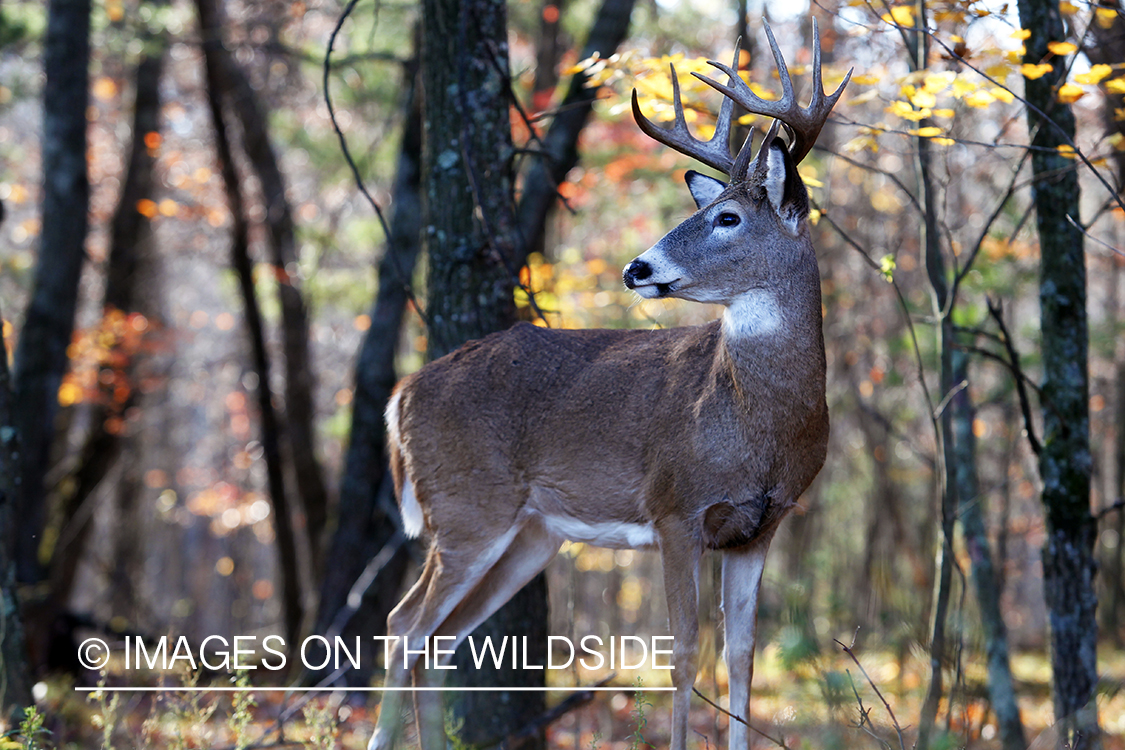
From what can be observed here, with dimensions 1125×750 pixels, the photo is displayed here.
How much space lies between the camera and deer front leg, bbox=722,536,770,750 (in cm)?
417

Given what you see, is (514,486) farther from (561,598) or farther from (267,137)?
(561,598)

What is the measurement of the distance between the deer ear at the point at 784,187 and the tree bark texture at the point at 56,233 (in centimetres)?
631

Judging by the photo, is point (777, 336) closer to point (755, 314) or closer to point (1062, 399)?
point (755, 314)

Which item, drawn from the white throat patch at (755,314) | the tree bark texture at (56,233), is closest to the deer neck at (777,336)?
the white throat patch at (755,314)

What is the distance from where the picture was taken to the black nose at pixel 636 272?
391cm

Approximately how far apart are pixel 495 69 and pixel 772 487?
108 inches

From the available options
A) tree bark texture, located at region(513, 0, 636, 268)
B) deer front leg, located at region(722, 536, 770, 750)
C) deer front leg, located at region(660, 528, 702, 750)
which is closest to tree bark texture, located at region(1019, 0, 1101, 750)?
deer front leg, located at region(722, 536, 770, 750)

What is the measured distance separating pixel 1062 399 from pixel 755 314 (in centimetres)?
219

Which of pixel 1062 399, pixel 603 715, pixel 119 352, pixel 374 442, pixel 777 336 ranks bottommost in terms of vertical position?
pixel 603 715

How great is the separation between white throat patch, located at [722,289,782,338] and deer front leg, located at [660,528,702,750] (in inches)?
32.8

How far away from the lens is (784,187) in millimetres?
4000

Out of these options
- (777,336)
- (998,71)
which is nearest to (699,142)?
(777,336)

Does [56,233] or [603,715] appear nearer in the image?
[56,233]

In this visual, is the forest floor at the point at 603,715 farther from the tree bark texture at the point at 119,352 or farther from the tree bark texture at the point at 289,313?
the tree bark texture at the point at 119,352
